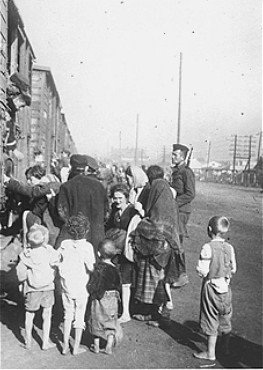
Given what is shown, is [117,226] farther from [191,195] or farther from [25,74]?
[25,74]

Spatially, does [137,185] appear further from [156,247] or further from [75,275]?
[75,275]

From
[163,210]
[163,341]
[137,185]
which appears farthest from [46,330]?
[137,185]

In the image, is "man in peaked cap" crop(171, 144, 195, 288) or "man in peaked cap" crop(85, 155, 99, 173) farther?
"man in peaked cap" crop(171, 144, 195, 288)

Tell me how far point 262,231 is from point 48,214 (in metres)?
7.70

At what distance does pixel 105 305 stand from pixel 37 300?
653 millimetres

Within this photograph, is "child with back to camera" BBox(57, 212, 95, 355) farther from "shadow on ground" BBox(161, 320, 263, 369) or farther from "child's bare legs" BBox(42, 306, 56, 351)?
"shadow on ground" BBox(161, 320, 263, 369)

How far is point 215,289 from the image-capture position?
3717 mm

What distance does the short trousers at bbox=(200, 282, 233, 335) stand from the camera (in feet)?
12.1

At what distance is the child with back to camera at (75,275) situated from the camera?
3.79m

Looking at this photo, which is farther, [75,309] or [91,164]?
A: [91,164]

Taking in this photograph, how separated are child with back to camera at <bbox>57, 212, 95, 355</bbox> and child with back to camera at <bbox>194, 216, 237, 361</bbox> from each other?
1.09 metres

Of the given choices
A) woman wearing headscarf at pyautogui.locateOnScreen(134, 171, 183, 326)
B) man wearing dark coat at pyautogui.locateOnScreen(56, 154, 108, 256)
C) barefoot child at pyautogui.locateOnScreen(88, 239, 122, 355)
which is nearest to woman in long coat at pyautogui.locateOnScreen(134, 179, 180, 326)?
woman wearing headscarf at pyautogui.locateOnScreen(134, 171, 183, 326)

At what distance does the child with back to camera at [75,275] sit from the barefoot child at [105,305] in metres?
0.09

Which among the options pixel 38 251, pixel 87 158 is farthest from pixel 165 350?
pixel 87 158
